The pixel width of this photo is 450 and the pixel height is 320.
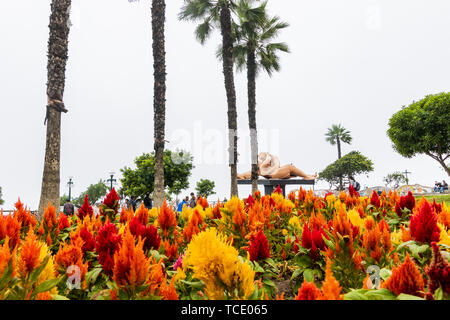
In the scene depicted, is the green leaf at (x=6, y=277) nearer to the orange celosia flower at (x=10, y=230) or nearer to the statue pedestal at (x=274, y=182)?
the orange celosia flower at (x=10, y=230)

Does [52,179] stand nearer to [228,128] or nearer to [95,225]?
[95,225]

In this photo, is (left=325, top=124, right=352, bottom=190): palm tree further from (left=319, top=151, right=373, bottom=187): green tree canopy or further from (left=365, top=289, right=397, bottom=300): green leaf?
(left=365, top=289, right=397, bottom=300): green leaf

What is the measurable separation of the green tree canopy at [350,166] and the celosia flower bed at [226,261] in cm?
6501

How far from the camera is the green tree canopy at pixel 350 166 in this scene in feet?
210

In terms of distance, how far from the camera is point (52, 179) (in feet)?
24.6

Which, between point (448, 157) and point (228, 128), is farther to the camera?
point (448, 157)

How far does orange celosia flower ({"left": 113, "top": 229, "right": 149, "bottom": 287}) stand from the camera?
1.33 metres

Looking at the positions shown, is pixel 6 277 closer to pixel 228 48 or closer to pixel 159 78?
pixel 159 78

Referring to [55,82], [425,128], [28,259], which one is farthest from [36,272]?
[425,128]

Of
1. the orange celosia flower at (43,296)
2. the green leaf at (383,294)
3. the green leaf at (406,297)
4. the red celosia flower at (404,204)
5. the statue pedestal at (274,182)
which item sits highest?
the statue pedestal at (274,182)

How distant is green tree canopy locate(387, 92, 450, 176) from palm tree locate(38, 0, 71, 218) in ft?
98.6

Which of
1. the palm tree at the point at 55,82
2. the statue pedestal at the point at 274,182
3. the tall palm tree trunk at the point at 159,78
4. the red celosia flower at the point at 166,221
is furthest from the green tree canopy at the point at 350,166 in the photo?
the red celosia flower at the point at 166,221
